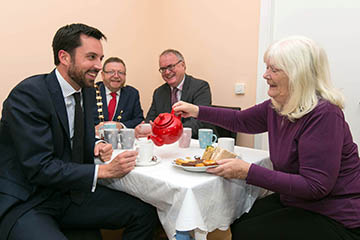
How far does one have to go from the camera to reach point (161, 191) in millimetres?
983

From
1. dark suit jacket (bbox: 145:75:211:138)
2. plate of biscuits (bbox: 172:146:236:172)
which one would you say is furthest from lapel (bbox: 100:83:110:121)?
plate of biscuits (bbox: 172:146:236:172)

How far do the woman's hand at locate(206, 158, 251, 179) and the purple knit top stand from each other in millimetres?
25

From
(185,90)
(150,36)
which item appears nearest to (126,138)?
(185,90)

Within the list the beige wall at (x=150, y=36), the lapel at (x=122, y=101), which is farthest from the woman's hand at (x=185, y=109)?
the beige wall at (x=150, y=36)

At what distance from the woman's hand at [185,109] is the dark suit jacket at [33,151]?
542 millimetres

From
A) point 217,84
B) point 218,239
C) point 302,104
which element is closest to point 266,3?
point 217,84

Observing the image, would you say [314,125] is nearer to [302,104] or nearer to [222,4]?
[302,104]

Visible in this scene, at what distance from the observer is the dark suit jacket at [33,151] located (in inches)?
40.1

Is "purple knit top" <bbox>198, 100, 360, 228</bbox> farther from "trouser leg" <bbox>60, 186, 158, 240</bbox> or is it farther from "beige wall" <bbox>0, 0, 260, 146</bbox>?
"beige wall" <bbox>0, 0, 260, 146</bbox>

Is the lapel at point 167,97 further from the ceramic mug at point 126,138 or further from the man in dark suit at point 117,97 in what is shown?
the ceramic mug at point 126,138

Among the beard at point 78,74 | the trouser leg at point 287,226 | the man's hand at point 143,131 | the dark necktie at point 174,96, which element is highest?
the beard at point 78,74

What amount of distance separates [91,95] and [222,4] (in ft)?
5.34

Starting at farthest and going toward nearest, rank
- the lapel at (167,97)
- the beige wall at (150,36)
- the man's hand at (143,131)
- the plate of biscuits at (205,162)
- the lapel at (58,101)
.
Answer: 1. the lapel at (167,97)
2. the beige wall at (150,36)
3. the man's hand at (143,131)
4. the lapel at (58,101)
5. the plate of biscuits at (205,162)

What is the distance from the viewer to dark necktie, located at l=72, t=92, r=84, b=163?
1.20 meters
